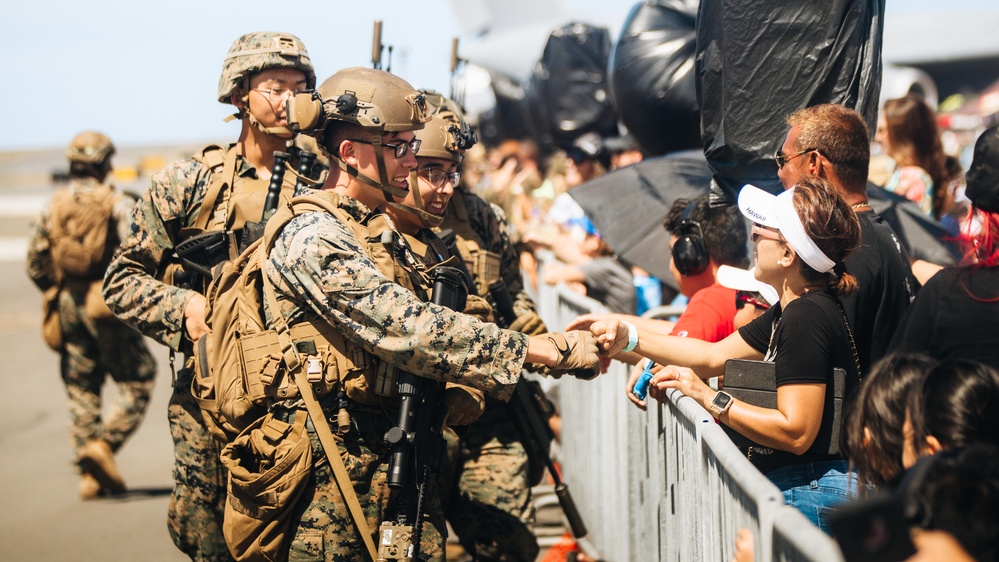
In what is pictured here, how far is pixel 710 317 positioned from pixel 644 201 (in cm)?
193

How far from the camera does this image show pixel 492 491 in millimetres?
4539

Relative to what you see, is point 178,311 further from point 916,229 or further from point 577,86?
point 577,86

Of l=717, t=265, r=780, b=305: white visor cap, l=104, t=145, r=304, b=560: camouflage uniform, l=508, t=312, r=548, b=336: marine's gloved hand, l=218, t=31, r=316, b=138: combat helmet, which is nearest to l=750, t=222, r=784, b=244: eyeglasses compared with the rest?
l=717, t=265, r=780, b=305: white visor cap

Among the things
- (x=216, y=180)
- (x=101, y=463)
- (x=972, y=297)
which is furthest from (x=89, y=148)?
(x=972, y=297)

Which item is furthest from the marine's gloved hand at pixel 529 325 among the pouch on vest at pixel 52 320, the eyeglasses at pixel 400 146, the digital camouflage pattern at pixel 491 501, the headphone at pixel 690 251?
the pouch on vest at pixel 52 320

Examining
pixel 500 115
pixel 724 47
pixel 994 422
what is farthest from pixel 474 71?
pixel 994 422

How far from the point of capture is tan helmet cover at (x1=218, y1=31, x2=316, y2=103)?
4859 mm

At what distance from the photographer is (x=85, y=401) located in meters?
7.55

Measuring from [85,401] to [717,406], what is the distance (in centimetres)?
559

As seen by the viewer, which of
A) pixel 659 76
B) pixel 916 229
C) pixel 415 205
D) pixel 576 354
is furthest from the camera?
pixel 659 76

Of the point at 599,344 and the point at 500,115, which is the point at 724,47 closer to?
the point at 599,344

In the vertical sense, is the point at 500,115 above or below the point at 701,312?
above

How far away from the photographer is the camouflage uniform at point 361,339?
10.9 ft

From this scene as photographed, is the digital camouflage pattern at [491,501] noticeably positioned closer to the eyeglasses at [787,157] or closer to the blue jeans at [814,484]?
the blue jeans at [814,484]
